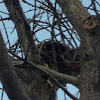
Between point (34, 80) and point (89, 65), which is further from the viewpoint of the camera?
point (34, 80)

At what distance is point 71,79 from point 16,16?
109 cm

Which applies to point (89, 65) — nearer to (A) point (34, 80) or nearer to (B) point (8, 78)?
(B) point (8, 78)

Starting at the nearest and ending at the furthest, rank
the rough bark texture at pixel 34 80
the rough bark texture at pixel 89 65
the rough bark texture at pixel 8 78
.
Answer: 1. the rough bark texture at pixel 8 78
2. the rough bark texture at pixel 89 65
3. the rough bark texture at pixel 34 80

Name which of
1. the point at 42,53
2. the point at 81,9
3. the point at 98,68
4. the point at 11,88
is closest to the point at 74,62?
the point at 42,53

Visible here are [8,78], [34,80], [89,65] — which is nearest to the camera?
[8,78]

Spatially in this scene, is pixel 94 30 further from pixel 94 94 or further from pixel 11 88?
pixel 11 88

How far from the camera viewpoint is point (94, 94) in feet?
6.58

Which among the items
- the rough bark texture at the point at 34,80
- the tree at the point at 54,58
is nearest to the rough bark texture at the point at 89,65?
the tree at the point at 54,58

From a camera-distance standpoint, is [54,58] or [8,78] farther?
[54,58]

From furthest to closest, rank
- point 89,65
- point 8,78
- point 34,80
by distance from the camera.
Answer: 1. point 34,80
2. point 89,65
3. point 8,78

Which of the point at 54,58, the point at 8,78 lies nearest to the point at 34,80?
the point at 54,58

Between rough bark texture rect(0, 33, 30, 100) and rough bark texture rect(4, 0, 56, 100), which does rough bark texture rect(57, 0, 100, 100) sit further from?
rough bark texture rect(4, 0, 56, 100)

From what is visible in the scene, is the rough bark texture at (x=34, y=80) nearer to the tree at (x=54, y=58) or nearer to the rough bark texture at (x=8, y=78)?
the tree at (x=54, y=58)

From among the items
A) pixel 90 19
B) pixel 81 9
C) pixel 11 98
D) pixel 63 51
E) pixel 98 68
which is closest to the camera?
pixel 11 98
